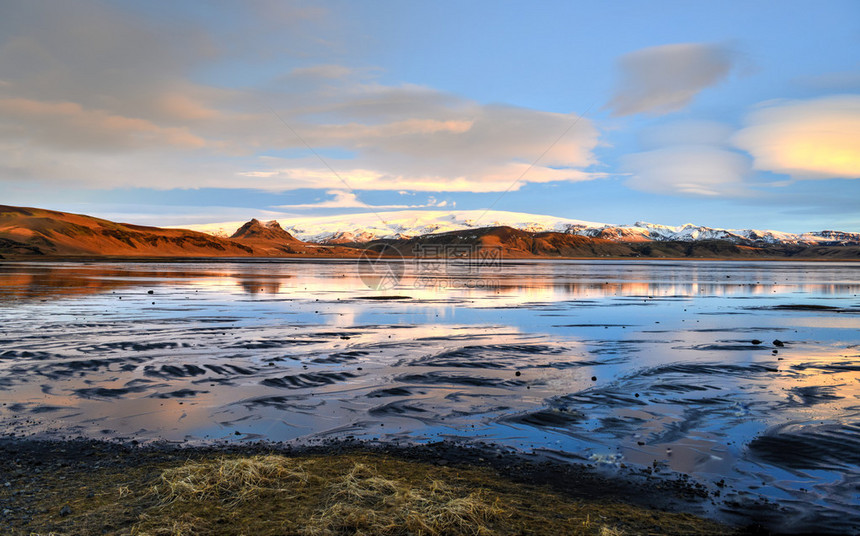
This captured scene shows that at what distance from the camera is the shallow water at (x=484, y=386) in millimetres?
8641

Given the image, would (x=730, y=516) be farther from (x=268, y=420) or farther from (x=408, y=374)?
(x=408, y=374)

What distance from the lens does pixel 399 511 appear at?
5.98m

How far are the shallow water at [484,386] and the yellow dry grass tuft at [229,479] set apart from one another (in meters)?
1.80

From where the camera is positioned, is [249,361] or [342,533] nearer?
[342,533]

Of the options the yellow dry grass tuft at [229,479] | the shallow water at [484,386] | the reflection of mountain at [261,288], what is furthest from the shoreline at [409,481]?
the reflection of mountain at [261,288]

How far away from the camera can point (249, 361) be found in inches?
596

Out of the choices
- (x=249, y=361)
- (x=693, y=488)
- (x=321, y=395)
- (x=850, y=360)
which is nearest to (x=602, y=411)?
(x=693, y=488)

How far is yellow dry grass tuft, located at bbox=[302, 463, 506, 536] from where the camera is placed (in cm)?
565

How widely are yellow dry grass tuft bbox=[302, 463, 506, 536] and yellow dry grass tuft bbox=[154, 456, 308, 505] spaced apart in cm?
73

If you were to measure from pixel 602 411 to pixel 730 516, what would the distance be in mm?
4373

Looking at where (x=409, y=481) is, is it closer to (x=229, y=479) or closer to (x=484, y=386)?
(x=229, y=479)

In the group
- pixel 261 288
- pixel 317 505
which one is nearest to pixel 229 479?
pixel 317 505

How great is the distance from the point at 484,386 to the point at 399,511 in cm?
693

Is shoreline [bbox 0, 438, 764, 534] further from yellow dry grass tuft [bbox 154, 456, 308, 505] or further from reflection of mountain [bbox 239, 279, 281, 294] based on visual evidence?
reflection of mountain [bbox 239, 279, 281, 294]
